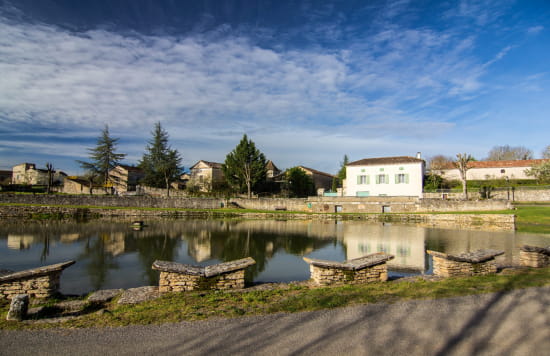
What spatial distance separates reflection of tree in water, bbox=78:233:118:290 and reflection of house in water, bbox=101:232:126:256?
109mm

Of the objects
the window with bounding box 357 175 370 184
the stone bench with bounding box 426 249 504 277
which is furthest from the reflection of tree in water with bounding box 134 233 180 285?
the window with bounding box 357 175 370 184

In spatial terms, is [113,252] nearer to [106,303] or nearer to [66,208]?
[106,303]

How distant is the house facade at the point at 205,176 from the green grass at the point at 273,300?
51420 mm

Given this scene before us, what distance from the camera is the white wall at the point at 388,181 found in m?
40.7

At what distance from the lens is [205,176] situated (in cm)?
6091

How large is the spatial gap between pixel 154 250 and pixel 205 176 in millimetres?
46452

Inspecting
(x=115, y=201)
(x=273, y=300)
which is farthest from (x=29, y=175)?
(x=273, y=300)

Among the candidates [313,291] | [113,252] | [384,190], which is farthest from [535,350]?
[384,190]

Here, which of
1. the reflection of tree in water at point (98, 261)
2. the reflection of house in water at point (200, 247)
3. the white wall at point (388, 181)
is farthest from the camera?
the white wall at point (388, 181)

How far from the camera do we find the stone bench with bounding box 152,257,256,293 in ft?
23.4

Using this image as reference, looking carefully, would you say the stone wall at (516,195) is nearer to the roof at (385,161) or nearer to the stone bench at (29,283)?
the roof at (385,161)

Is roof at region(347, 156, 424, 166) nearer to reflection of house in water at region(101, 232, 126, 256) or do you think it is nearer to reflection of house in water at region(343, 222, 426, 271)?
reflection of house in water at region(343, 222, 426, 271)

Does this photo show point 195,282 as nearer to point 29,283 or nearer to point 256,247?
point 29,283

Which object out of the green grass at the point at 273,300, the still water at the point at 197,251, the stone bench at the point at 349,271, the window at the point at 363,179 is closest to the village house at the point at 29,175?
the still water at the point at 197,251
